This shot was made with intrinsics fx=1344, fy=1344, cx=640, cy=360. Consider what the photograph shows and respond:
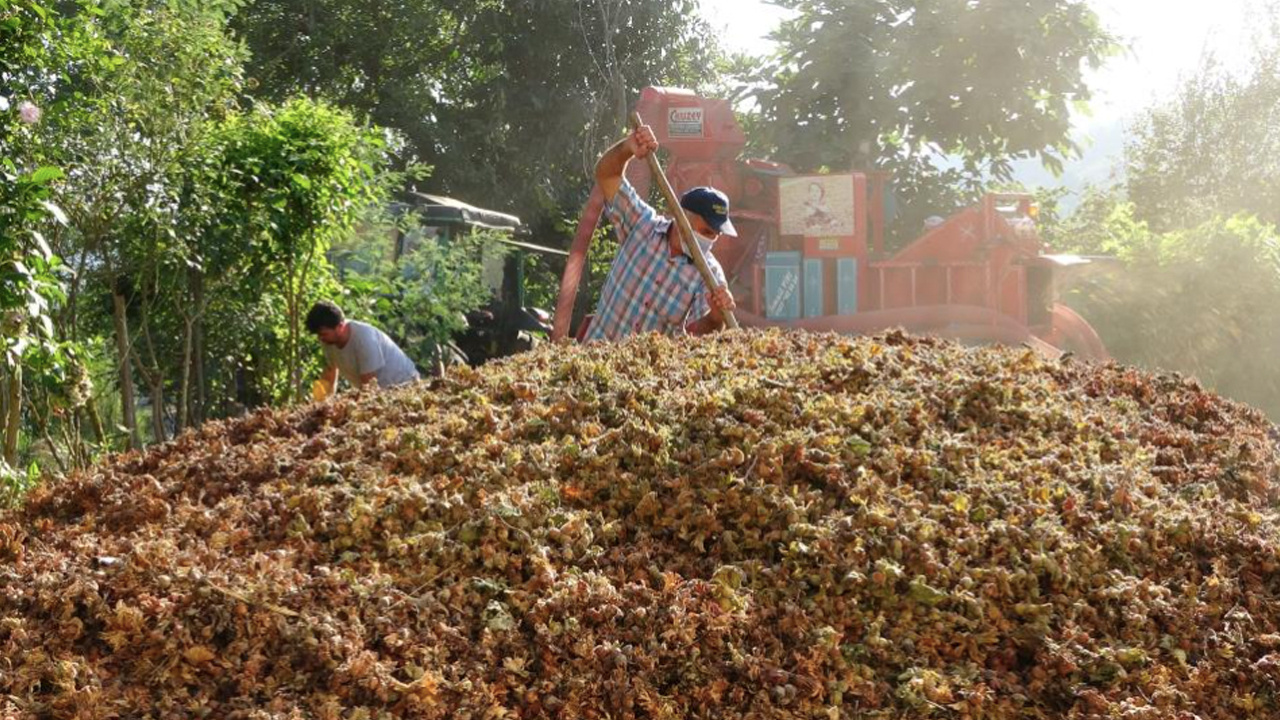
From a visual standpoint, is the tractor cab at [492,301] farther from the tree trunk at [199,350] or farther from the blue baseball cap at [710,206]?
the blue baseball cap at [710,206]

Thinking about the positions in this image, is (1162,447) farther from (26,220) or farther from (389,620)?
(26,220)

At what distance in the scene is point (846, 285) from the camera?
33.4 ft

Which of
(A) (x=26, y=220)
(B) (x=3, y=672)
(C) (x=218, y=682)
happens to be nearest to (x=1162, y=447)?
(C) (x=218, y=682)

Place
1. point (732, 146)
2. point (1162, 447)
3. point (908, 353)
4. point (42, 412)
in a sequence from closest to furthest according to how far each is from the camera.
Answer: point (1162, 447)
point (908, 353)
point (42, 412)
point (732, 146)

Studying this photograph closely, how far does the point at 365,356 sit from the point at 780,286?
14.8 feet

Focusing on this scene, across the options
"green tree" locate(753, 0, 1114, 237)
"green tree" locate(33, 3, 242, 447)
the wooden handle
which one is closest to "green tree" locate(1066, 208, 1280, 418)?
"green tree" locate(753, 0, 1114, 237)

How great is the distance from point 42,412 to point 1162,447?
4445 mm

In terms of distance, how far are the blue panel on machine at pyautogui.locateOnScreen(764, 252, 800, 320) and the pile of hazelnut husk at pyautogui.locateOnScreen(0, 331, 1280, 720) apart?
6.44m

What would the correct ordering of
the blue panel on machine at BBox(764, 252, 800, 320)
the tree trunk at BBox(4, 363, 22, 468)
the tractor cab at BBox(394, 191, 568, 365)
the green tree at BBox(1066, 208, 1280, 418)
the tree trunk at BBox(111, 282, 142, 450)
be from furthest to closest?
the green tree at BBox(1066, 208, 1280, 418), the tractor cab at BBox(394, 191, 568, 365), the blue panel on machine at BBox(764, 252, 800, 320), the tree trunk at BBox(111, 282, 142, 450), the tree trunk at BBox(4, 363, 22, 468)

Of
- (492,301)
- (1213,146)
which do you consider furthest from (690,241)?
(1213,146)

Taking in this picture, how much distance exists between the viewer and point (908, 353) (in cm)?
395

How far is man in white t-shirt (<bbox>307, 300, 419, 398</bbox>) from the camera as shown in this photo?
6289mm

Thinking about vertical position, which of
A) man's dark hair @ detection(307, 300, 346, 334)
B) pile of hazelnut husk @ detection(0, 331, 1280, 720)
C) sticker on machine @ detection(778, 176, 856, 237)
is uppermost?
sticker on machine @ detection(778, 176, 856, 237)

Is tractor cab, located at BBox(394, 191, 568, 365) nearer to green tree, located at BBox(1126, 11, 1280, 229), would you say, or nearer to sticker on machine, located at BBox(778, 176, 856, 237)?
sticker on machine, located at BBox(778, 176, 856, 237)
